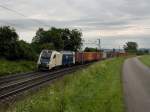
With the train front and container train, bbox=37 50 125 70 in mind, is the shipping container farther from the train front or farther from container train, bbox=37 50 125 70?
the train front

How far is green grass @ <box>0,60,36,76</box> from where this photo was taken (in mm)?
45469

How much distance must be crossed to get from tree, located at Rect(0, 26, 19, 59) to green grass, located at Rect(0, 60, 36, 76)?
2.29m

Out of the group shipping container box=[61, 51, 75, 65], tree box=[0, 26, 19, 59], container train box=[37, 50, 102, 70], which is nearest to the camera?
container train box=[37, 50, 102, 70]

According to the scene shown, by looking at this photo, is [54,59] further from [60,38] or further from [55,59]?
[60,38]

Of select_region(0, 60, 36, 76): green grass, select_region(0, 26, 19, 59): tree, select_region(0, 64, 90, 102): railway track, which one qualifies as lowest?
select_region(0, 64, 90, 102): railway track

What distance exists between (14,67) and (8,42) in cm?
723

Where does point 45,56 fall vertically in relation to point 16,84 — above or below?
above

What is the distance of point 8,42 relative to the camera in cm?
5562

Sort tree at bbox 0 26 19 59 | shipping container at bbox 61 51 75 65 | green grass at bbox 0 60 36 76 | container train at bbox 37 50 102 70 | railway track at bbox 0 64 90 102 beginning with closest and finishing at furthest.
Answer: railway track at bbox 0 64 90 102 → green grass at bbox 0 60 36 76 → container train at bbox 37 50 102 70 → tree at bbox 0 26 19 59 → shipping container at bbox 61 51 75 65

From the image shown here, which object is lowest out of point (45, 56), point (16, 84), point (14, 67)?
point (16, 84)

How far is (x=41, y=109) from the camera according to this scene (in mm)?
14047

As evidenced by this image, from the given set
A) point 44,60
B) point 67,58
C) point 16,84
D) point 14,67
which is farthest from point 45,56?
point 16,84

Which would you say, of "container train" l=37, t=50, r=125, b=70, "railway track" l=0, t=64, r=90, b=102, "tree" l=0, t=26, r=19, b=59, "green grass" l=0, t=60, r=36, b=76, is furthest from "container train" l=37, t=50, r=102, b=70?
"railway track" l=0, t=64, r=90, b=102

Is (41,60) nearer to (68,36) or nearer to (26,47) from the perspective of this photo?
(26,47)
